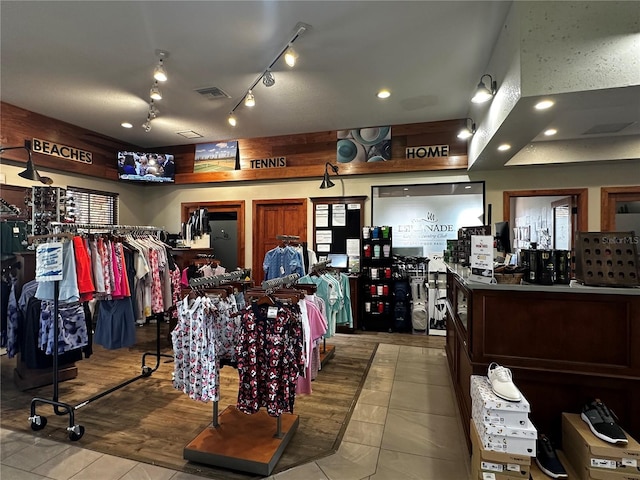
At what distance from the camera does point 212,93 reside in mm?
4422

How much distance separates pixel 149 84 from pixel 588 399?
17.7ft

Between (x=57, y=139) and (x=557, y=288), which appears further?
(x=57, y=139)

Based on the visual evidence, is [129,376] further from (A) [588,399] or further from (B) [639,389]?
(B) [639,389]

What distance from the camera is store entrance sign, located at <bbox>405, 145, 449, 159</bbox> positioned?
17.9 ft

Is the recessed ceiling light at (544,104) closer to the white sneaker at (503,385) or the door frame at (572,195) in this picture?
the white sneaker at (503,385)

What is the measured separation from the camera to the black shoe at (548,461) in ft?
6.38

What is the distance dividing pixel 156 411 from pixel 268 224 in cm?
405

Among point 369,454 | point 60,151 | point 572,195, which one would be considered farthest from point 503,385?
point 60,151

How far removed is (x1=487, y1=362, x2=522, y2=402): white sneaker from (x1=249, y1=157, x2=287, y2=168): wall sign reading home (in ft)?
16.6

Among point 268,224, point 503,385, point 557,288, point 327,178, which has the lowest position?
point 503,385

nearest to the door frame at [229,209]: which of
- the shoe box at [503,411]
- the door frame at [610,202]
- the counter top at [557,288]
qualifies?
the counter top at [557,288]

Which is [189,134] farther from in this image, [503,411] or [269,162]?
[503,411]

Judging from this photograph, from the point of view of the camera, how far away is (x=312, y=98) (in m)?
4.56

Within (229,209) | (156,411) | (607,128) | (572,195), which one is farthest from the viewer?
(229,209)
